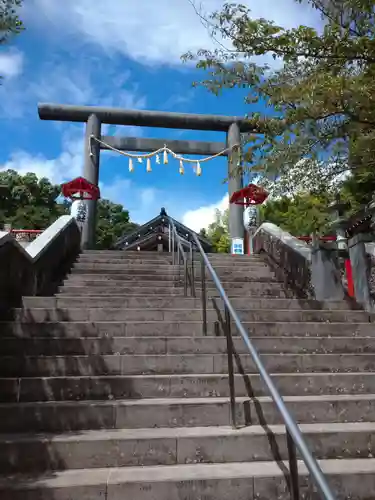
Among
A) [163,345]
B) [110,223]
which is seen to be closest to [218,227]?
[110,223]

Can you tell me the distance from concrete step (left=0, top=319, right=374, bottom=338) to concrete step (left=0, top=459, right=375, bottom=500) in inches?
71.3

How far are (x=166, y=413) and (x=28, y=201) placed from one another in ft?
105

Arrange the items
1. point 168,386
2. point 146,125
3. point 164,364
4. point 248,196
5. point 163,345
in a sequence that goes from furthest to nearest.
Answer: point 146,125 → point 248,196 → point 163,345 → point 164,364 → point 168,386

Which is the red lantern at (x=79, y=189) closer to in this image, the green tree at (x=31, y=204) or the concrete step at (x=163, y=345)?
the concrete step at (x=163, y=345)

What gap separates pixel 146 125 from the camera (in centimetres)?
1534

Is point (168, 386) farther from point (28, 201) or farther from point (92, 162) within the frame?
point (28, 201)

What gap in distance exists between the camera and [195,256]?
625 centimetres

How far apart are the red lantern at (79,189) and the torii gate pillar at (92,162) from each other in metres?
0.43

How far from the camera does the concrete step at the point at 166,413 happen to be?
123 inches

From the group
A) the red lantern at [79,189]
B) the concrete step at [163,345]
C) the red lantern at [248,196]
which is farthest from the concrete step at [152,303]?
the red lantern at [79,189]

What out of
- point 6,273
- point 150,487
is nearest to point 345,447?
point 150,487

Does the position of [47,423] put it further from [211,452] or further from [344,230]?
[344,230]

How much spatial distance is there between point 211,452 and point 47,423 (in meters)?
1.28

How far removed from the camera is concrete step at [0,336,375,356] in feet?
13.2
